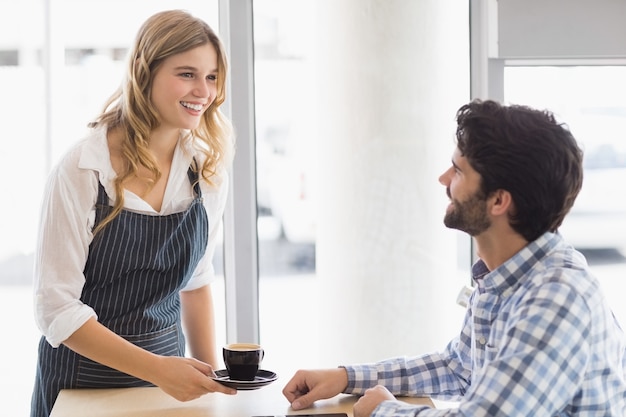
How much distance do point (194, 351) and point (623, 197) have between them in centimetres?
174

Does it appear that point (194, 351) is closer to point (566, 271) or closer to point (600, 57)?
point (566, 271)

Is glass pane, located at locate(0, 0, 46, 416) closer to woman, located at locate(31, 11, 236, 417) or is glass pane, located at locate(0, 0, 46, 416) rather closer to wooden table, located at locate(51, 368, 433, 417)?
woman, located at locate(31, 11, 236, 417)

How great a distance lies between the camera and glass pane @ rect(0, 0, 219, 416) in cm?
315

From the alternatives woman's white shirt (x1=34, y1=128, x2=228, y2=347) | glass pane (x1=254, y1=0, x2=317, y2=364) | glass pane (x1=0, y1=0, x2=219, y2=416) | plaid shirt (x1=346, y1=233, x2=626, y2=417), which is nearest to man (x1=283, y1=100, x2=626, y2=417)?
plaid shirt (x1=346, y1=233, x2=626, y2=417)

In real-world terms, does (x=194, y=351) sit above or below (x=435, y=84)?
below

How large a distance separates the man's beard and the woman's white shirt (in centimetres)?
77

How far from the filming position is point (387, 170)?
312 centimetres

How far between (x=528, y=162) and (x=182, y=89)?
35.9 inches

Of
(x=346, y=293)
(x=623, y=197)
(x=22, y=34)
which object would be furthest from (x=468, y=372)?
(x=22, y=34)

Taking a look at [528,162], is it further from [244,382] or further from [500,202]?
[244,382]

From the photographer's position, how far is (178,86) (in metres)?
2.15

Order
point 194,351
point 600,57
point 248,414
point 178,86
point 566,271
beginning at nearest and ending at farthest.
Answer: point 566,271 < point 248,414 < point 178,86 < point 194,351 < point 600,57

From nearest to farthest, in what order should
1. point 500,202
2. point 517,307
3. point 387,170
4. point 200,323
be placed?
point 517,307 < point 500,202 < point 200,323 < point 387,170

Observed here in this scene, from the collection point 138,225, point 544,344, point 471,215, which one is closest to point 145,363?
point 138,225
